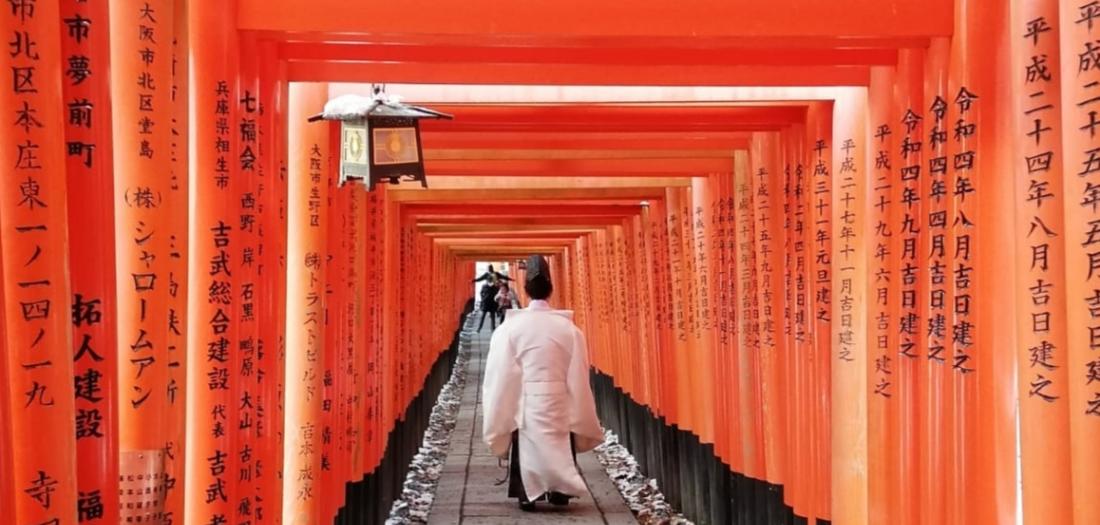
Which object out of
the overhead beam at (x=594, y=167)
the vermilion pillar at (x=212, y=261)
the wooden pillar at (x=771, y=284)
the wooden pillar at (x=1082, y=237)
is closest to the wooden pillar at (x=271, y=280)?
the vermilion pillar at (x=212, y=261)

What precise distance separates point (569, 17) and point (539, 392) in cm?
594

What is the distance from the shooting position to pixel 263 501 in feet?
15.8

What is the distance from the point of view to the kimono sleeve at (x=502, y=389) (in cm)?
987

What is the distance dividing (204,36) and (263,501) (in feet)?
6.43

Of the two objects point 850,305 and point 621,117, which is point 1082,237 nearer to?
point 850,305

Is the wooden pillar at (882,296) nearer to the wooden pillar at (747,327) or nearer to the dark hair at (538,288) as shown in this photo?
the wooden pillar at (747,327)

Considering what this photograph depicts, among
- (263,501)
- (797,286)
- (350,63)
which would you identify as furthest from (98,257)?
(797,286)

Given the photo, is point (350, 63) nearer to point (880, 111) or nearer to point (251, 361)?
point (251, 361)

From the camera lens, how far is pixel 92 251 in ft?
9.03

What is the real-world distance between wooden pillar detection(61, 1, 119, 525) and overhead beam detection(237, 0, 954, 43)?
1.61m

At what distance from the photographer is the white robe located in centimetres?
983

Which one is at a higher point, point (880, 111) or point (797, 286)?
point (880, 111)

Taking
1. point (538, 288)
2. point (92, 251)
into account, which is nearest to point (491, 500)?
point (538, 288)

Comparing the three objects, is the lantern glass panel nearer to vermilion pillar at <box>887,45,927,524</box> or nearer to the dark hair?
vermilion pillar at <box>887,45,927,524</box>
